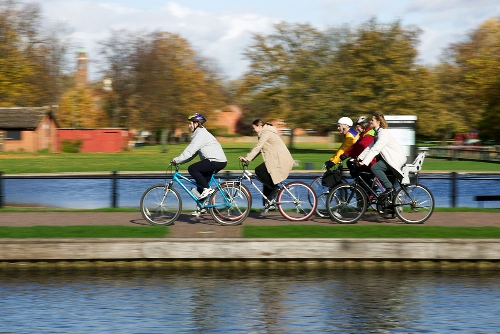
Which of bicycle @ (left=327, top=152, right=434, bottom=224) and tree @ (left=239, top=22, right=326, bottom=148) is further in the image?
tree @ (left=239, top=22, right=326, bottom=148)

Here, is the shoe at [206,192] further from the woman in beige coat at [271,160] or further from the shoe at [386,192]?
the shoe at [386,192]

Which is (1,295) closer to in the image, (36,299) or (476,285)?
(36,299)

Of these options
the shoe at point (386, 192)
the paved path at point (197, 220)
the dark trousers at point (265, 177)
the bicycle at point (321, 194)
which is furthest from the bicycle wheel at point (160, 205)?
the shoe at point (386, 192)

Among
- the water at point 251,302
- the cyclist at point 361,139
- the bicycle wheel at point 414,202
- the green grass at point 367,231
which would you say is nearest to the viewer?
the water at point 251,302

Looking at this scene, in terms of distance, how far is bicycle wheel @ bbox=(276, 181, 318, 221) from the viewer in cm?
1306

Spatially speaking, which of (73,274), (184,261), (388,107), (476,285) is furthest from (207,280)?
(388,107)

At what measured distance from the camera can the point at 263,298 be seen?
8.24 m

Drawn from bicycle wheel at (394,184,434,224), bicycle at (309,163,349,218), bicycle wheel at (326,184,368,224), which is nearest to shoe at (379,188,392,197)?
bicycle wheel at (394,184,434,224)

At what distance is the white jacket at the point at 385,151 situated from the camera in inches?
504

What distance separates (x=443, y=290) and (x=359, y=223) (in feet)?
14.1

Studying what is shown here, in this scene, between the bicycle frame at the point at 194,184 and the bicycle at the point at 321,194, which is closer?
the bicycle frame at the point at 194,184

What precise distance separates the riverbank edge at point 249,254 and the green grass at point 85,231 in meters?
0.97

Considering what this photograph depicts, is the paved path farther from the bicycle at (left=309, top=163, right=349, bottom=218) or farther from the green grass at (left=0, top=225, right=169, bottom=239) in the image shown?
the green grass at (left=0, top=225, right=169, bottom=239)

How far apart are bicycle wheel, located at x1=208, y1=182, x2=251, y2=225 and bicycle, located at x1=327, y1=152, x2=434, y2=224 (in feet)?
4.49
